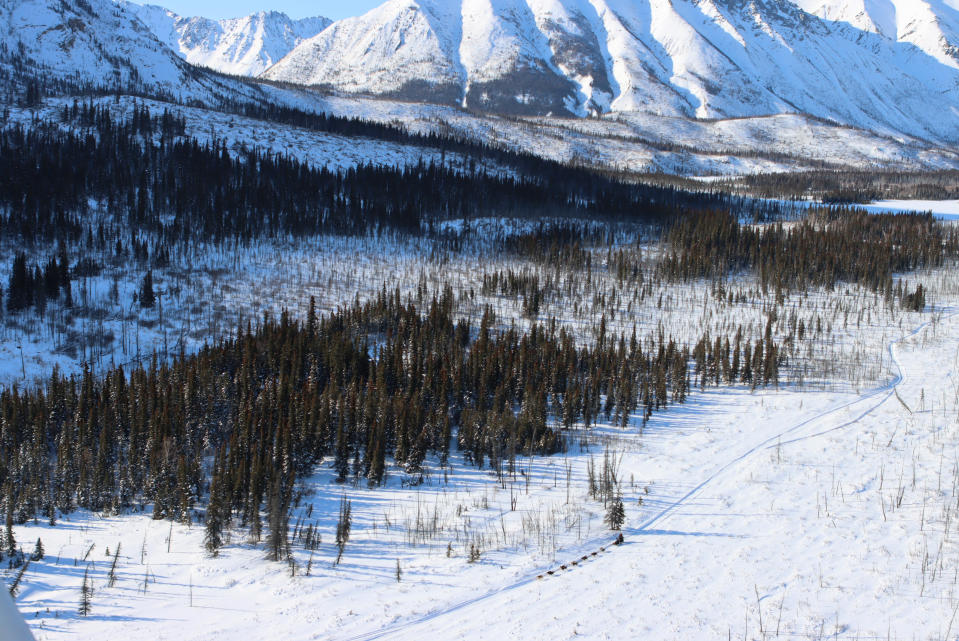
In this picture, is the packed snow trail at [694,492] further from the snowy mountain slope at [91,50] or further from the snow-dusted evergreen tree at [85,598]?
the snowy mountain slope at [91,50]

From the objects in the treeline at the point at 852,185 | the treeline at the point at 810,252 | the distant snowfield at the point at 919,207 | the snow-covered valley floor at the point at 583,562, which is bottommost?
the snow-covered valley floor at the point at 583,562

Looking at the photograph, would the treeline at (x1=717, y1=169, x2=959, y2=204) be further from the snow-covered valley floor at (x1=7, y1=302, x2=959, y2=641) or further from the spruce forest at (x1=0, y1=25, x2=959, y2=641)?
the snow-covered valley floor at (x1=7, y1=302, x2=959, y2=641)

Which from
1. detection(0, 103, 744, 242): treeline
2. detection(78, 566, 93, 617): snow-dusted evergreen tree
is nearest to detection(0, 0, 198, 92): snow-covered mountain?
detection(0, 103, 744, 242): treeline

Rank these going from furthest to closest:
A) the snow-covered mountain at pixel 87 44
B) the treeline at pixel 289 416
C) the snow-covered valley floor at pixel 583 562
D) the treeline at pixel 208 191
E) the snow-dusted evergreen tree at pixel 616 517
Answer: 1. the snow-covered mountain at pixel 87 44
2. the treeline at pixel 208 191
3. the treeline at pixel 289 416
4. the snow-dusted evergreen tree at pixel 616 517
5. the snow-covered valley floor at pixel 583 562

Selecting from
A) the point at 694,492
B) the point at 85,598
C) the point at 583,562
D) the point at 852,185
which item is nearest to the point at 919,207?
the point at 852,185

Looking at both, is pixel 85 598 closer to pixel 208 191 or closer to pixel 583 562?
pixel 583 562

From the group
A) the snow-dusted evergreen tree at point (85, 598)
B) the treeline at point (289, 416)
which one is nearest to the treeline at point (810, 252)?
the treeline at point (289, 416)

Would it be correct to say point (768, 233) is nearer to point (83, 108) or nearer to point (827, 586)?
point (827, 586)
